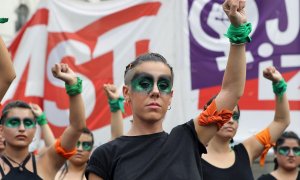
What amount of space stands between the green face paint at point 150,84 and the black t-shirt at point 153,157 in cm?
21

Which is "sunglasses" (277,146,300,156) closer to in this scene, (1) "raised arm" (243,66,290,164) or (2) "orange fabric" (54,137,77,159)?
(1) "raised arm" (243,66,290,164)

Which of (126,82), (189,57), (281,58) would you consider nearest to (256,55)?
(281,58)

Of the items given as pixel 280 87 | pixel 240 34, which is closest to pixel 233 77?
pixel 240 34

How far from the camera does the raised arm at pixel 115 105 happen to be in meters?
5.84

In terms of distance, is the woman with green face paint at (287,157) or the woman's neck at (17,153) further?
the woman with green face paint at (287,157)

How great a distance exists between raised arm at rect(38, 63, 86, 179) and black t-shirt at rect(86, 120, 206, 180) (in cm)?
117

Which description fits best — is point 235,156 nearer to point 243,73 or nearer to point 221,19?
point 243,73

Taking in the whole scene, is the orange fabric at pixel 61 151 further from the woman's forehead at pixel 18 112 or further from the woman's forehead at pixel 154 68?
the woman's forehead at pixel 154 68

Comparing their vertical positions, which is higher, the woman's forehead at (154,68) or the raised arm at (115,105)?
the woman's forehead at (154,68)

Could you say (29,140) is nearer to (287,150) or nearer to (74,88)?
(74,88)

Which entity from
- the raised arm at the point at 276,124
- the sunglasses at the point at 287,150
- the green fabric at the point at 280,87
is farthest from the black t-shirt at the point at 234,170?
the sunglasses at the point at 287,150

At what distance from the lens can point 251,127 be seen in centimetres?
771

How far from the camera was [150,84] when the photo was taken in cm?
331

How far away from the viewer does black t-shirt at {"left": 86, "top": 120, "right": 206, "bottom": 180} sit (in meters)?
3.09
